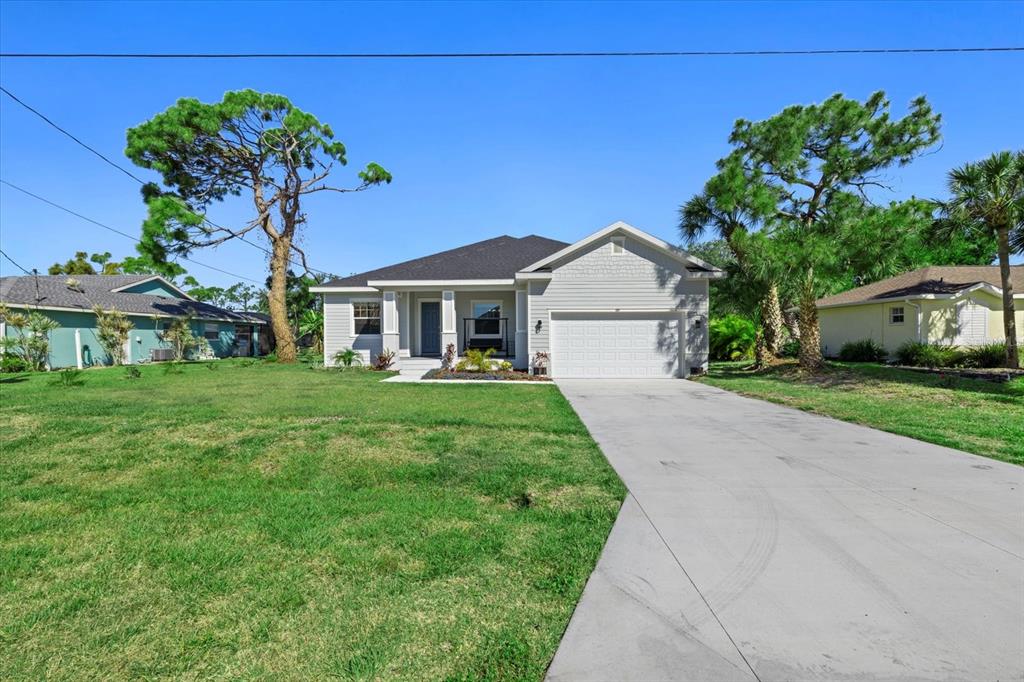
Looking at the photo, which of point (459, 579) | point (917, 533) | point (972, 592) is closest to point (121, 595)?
point (459, 579)

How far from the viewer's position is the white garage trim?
1558 centimetres

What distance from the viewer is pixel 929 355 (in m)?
17.1

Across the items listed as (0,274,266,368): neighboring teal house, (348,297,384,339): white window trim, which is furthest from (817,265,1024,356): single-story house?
(0,274,266,368): neighboring teal house

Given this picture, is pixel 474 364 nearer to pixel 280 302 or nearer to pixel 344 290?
pixel 344 290

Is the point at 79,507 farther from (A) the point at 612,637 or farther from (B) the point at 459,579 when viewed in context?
(A) the point at 612,637

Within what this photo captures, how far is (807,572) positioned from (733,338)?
21.5 metres

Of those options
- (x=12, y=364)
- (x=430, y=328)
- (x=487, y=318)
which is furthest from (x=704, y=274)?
(x=12, y=364)

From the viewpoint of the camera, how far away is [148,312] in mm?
24500

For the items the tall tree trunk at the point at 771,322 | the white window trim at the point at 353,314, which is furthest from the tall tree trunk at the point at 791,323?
the white window trim at the point at 353,314

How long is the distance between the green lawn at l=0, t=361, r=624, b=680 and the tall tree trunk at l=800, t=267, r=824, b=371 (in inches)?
461

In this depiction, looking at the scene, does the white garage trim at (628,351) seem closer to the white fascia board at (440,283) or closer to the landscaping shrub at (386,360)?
the white fascia board at (440,283)

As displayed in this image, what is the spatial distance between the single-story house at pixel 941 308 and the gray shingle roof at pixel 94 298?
3342 centimetres

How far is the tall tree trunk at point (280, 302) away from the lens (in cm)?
2253

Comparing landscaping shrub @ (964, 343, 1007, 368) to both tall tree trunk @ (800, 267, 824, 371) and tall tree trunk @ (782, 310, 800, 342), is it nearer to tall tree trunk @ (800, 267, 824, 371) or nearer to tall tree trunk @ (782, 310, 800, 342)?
tall tree trunk @ (800, 267, 824, 371)
